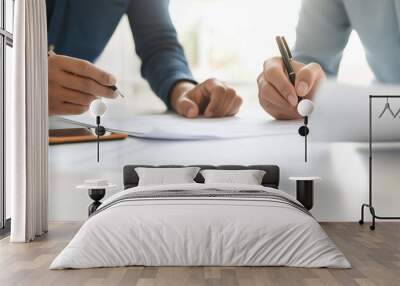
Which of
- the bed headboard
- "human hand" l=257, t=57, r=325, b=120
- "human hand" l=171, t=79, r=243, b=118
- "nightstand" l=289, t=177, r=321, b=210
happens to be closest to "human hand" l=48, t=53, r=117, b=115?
"human hand" l=171, t=79, r=243, b=118

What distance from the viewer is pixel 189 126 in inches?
293

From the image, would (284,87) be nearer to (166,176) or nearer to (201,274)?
(166,176)

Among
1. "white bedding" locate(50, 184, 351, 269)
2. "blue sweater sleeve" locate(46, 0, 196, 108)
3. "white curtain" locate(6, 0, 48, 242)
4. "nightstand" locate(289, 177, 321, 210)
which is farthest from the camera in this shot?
"blue sweater sleeve" locate(46, 0, 196, 108)

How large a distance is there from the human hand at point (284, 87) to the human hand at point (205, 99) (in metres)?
0.36

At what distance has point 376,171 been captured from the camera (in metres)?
7.45

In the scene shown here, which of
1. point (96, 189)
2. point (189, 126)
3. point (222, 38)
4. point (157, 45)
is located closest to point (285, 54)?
point (222, 38)

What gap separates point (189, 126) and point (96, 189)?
143cm

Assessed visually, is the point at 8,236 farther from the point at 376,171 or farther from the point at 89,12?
the point at 376,171

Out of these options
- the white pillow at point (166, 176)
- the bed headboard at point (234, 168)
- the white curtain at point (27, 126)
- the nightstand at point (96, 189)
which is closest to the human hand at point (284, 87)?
the bed headboard at point (234, 168)

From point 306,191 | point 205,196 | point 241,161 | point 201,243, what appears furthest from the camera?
point 241,161

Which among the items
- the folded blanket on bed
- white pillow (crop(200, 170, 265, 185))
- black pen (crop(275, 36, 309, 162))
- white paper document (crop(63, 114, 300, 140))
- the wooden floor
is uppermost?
black pen (crop(275, 36, 309, 162))

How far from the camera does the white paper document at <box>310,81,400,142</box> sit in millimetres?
7387

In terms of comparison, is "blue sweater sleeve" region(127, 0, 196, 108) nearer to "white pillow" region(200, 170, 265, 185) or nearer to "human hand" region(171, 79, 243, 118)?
"human hand" region(171, 79, 243, 118)

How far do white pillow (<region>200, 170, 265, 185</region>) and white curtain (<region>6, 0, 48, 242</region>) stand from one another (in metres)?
1.95
